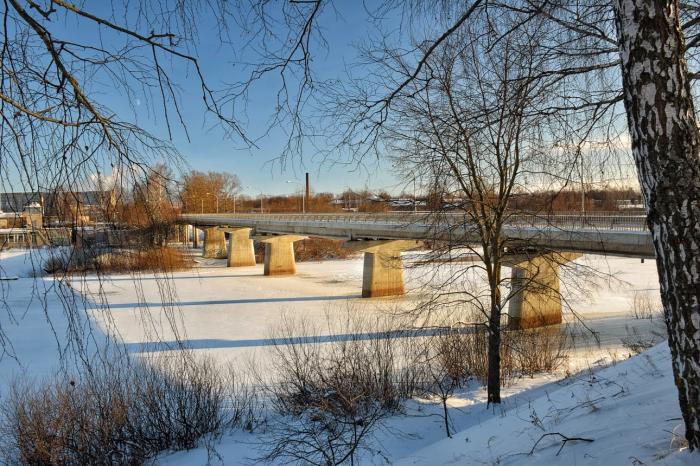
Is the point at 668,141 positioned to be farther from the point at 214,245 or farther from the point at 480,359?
the point at 214,245

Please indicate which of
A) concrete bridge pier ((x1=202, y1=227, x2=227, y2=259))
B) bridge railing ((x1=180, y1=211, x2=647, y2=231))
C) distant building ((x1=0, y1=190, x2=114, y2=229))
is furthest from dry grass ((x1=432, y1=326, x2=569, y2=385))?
concrete bridge pier ((x1=202, y1=227, x2=227, y2=259))

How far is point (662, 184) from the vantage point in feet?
8.79

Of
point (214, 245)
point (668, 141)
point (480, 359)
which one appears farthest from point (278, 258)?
point (668, 141)

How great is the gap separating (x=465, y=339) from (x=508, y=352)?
1333 millimetres

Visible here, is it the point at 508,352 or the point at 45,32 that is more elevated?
the point at 45,32

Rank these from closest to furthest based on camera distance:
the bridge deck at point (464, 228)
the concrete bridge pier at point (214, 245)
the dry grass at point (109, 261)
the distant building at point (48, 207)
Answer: the distant building at point (48, 207), the dry grass at point (109, 261), the bridge deck at point (464, 228), the concrete bridge pier at point (214, 245)

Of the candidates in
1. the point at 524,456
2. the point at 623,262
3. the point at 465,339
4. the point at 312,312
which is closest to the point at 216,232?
the point at 312,312

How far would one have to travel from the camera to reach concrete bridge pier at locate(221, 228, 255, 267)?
5784cm

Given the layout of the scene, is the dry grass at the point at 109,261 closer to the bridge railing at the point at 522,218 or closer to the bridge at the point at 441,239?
the bridge at the point at 441,239

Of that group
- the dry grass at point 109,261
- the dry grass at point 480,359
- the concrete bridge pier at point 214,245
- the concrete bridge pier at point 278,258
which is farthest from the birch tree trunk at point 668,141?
the concrete bridge pier at point 214,245

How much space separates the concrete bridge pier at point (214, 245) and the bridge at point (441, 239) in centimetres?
15

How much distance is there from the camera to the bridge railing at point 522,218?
934 cm

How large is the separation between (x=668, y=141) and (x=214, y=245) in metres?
71.6

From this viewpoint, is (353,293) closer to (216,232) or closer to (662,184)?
(662,184)
